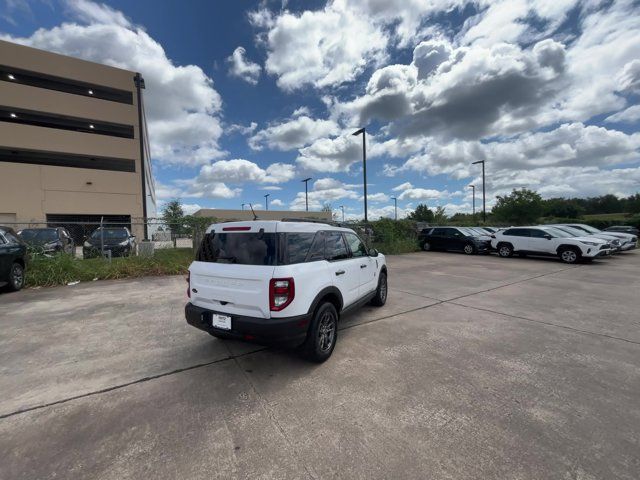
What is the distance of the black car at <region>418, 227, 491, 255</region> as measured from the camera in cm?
1565

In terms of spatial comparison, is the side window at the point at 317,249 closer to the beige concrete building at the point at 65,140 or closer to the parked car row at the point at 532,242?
the parked car row at the point at 532,242

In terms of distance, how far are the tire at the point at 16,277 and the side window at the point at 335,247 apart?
8.03 metres

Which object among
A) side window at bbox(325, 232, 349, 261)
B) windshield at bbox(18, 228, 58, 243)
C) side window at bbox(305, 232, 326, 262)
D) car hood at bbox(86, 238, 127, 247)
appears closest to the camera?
side window at bbox(305, 232, 326, 262)

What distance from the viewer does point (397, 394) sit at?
292 centimetres

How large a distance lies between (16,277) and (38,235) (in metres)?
4.03

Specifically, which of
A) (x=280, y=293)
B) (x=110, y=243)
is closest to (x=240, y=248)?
(x=280, y=293)

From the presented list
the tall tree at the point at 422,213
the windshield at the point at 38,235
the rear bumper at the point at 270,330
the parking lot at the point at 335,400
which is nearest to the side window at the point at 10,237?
the windshield at the point at 38,235

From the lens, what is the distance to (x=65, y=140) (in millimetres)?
23094

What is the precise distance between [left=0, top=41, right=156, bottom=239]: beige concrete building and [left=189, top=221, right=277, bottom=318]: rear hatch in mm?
19695

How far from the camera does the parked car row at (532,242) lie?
12.1 metres

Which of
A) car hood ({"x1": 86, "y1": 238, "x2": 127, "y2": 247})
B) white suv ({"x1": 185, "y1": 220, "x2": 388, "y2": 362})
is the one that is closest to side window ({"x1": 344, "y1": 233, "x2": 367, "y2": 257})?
white suv ({"x1": 185, "y1": 220, "x2": 388, "y2": 362})

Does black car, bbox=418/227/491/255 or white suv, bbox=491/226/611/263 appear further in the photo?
black car, bbox=418/227/491/255

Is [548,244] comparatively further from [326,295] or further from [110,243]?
[110,243]

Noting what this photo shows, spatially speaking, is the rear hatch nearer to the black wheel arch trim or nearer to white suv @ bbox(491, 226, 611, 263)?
the black wheel arch trim
